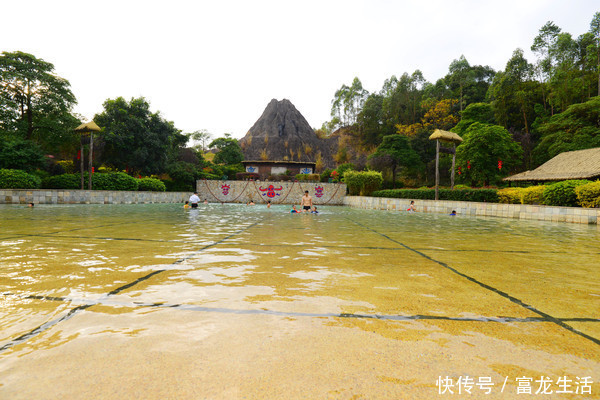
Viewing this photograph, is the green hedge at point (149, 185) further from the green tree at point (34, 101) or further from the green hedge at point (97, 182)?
the green tree at point (34, 101)

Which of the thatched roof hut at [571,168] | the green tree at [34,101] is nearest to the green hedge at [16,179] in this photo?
the green tree at [34,101]

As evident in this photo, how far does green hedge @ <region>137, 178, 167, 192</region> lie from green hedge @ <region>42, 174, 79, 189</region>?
424 cm

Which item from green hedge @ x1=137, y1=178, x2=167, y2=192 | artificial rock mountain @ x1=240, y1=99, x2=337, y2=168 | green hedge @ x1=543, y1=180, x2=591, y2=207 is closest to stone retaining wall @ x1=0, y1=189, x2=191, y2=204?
green hedge @ x1=137, y1=178, x2=167, y2=192

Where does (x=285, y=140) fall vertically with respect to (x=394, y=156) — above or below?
above

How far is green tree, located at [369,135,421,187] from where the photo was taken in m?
35.0

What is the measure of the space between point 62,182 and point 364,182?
21.9 meters

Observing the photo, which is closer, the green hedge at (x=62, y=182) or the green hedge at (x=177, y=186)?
the green hedge at (x=62, y=182)

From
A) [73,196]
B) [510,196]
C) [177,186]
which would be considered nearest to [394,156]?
[510,196]

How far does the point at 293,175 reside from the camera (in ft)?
150

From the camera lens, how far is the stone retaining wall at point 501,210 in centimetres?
1209

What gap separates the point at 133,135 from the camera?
27734 millimetres

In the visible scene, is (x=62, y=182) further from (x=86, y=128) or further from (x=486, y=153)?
(x=486, y=153)

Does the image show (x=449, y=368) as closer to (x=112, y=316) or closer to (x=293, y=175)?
(x=112, y=316)

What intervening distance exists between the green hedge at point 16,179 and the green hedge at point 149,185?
6886 millimetres
